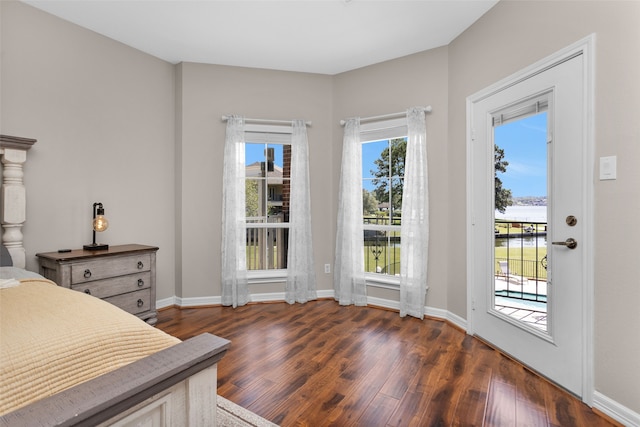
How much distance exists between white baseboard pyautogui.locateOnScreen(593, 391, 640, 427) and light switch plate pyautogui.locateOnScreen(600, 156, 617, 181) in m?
1.19

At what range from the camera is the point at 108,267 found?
8.77 feet

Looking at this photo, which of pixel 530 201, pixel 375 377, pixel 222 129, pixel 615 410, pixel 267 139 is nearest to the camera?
pixel 615 410

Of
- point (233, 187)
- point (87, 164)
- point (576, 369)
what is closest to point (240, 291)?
point (233, 187)

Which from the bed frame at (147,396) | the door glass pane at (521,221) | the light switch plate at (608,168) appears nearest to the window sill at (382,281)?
the door glass pane at (521,221)

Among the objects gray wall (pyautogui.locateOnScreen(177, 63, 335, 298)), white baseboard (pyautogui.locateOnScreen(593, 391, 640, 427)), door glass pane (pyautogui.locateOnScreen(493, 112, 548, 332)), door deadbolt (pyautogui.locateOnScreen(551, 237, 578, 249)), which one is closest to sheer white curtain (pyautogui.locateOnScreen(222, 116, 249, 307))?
gray wall (pyautogui.locateOnScreen(177, 63, 335, 298))

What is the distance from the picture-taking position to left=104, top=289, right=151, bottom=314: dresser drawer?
8.98ft

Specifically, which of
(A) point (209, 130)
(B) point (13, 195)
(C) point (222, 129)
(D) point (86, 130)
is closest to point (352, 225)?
(C) point (222, 129)

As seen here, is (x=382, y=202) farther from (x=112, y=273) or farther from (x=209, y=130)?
(x=112, y=273)

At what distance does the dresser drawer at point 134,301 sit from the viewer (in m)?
2.74

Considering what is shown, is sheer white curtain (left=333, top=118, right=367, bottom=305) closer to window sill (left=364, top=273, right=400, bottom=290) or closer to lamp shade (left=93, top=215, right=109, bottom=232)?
window sill (left=364, top=273, right=400, bottom=290)

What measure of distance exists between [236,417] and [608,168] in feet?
7.87

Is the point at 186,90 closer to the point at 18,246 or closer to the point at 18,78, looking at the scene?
the point at 18,78

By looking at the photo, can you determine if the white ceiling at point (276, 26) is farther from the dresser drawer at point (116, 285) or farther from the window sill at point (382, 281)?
the window sill at point (382, 281)

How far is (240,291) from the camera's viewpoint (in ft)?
11.9
